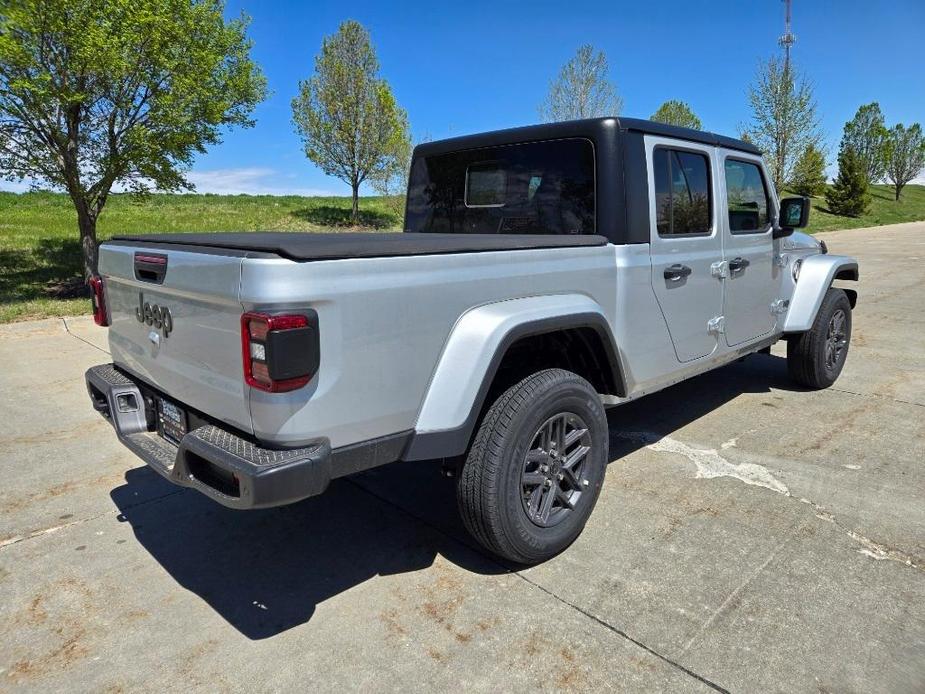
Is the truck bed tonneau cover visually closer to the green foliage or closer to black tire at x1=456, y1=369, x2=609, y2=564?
black tire at x1=456, y1=369, x2=609, y2=564

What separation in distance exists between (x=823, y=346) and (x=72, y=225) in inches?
774

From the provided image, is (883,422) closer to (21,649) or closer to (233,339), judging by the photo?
(233,339)

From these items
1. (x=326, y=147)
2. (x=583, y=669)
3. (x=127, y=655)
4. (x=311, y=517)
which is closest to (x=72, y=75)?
(x=311, y=517)

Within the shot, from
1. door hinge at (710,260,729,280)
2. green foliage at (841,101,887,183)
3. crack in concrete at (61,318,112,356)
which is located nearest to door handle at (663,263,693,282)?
door hinge at (710,260,729,280)

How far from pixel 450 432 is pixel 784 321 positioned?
11.7 ft

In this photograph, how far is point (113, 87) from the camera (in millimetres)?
9984

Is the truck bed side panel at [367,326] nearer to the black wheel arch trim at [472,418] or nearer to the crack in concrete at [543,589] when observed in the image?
the black wheel arch trim at [472,418]

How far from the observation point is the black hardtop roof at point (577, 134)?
3184 mm

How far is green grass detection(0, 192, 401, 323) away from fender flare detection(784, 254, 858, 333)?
8842mm

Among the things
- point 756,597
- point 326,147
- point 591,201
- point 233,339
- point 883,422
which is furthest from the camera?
point 326,147

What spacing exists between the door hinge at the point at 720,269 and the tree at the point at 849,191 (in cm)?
4093

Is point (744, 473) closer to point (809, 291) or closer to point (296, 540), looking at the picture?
point (809, 291)

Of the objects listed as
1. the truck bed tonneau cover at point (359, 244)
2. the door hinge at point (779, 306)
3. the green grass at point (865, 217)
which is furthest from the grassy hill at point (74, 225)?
the door hinge at point (779, 306)

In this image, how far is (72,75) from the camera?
30.8ft
